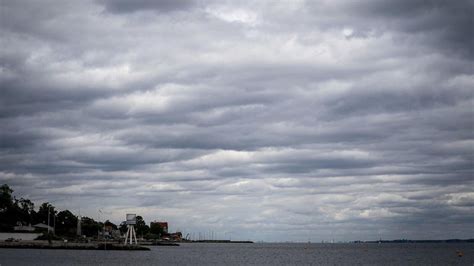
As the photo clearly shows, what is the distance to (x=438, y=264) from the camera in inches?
5856

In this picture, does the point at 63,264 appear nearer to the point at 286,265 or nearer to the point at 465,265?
the point at 286,265

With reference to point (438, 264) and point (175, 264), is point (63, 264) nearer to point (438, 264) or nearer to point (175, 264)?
point (175, 264)

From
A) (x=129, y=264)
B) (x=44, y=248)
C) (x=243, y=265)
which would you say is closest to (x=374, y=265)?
(x=243, y=265)

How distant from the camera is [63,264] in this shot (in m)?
122

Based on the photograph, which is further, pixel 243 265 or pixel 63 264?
pixel 243 265

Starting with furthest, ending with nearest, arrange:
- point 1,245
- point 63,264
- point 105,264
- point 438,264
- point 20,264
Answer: point 1,245 < point 438,264 < point 105,264 < point 63,264 < point 20,264

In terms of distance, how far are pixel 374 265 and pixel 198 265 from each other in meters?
44.3

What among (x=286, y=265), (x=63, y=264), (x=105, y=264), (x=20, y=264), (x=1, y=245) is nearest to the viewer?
(x=20, y=264)

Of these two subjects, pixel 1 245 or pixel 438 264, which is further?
pixel 1 245

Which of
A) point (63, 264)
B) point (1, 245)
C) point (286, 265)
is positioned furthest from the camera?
point (1, 245)

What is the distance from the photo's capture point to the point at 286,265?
139000 mm

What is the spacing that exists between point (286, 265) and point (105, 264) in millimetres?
41936

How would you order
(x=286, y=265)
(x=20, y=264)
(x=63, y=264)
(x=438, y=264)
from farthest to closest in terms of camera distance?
1. (x=438, y=264)
2. (x=286, y=265)
3. (x=63, y=264)
4. (x=20, y=264)

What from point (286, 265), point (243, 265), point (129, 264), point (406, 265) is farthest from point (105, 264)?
point (406, 265)
